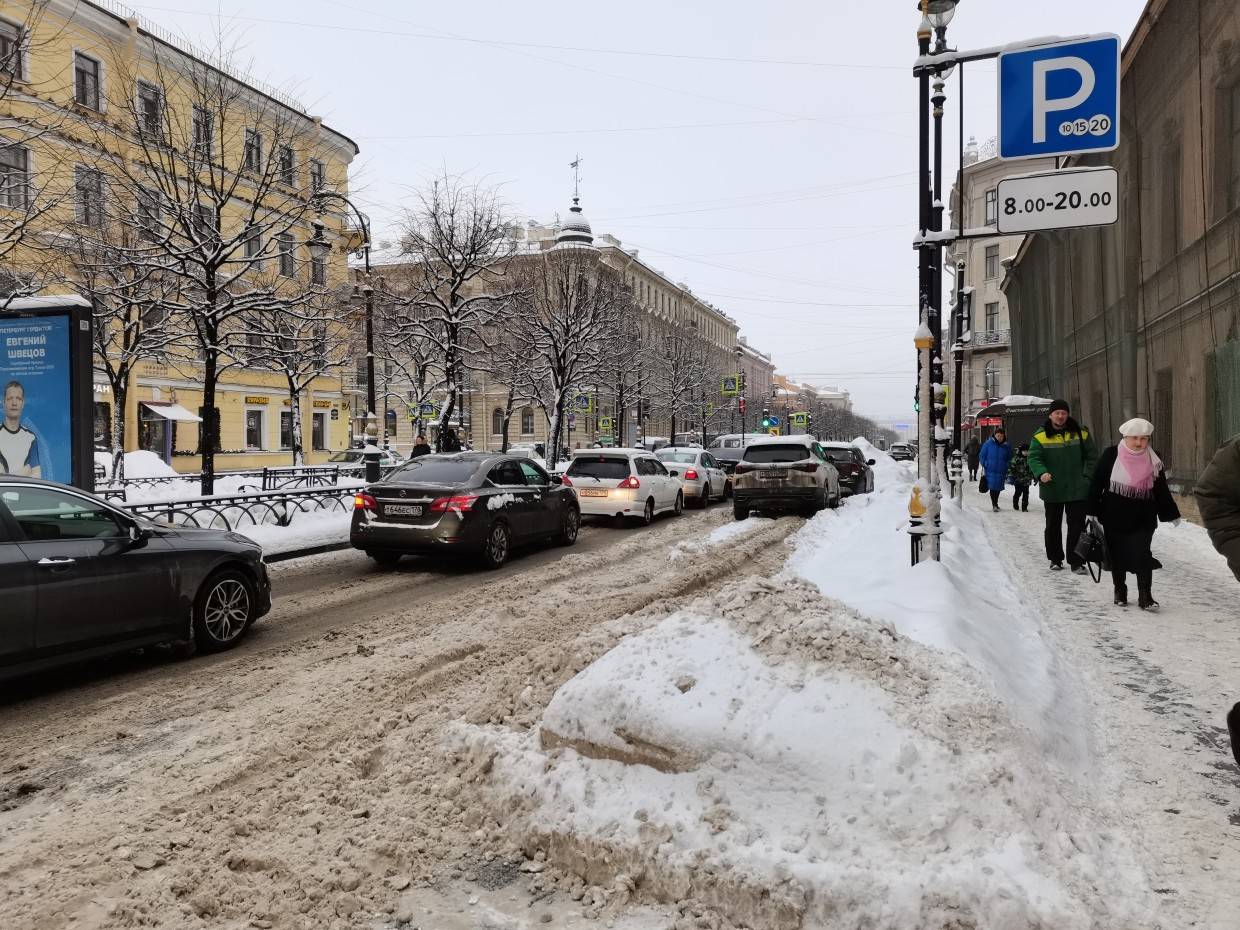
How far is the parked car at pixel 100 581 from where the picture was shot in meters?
5.07

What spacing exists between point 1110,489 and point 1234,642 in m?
1.65

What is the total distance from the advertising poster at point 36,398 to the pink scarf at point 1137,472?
11.7 m

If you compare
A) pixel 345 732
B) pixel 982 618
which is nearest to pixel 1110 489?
pixel 982 618

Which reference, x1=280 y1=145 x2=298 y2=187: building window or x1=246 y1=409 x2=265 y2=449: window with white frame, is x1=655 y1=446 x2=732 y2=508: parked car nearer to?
x1=280 y1=145 x2=298 y2=187: building window

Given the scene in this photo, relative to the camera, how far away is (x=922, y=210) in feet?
27.5

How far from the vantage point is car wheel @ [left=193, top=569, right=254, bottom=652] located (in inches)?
250

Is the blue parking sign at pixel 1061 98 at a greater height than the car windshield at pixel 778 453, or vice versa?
the blue parking sign at pixel 1061 98

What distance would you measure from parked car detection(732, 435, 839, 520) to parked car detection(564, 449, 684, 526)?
182 cm

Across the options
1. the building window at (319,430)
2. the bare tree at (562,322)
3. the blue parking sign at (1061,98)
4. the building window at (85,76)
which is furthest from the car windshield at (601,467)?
the building window at (319,430)

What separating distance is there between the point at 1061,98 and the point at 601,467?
11.0 metres

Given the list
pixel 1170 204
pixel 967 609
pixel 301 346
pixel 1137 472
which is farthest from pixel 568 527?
pixel 301 346

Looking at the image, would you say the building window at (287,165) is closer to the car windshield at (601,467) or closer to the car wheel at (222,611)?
the car windshield at (601,467)

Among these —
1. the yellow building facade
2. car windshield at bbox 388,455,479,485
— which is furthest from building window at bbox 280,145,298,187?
car windshield at bbox 388,455,479,485

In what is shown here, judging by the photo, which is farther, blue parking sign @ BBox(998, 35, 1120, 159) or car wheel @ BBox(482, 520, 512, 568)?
car wheel @ BBox(482, 520, 512, 568)
